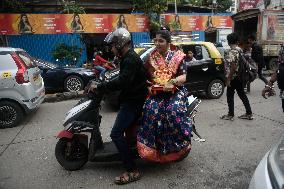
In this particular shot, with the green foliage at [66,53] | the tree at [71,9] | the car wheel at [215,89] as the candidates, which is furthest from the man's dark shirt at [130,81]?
the tree at [71,9]

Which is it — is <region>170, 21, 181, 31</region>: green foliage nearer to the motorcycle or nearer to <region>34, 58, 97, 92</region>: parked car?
<region>34, 58, 97, 92</region>: parked car

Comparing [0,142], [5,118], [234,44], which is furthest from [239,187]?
[5,118]

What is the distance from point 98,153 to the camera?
12.8 ft

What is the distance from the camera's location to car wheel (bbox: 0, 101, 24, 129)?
20.2 ft

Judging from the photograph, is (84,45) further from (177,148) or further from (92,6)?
(177,148)

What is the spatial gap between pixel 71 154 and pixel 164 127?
4.51 feet

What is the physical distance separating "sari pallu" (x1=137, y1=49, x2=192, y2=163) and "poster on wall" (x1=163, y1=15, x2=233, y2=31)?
13.7 m

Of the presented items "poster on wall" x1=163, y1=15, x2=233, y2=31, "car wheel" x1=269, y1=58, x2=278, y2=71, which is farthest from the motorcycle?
"poster on wall" x1=163, y1=15, x2=233, y2=31

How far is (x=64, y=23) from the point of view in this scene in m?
14.6

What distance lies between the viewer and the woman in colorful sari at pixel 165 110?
3584 millimetres

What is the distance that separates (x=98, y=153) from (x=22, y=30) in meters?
12.1

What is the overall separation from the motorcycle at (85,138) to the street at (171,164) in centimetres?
21

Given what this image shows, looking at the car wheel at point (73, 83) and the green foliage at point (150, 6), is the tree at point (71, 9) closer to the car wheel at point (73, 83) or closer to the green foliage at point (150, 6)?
the green foliage at point (150, 6)

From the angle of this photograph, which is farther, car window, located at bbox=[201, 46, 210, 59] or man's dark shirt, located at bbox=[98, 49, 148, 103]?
car window, located at bbox=[201, 46, 210, 59]
